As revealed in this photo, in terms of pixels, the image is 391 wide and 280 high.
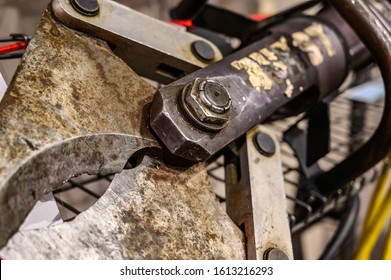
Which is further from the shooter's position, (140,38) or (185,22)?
(185,22)

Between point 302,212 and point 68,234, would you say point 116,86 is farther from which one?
point 302,212

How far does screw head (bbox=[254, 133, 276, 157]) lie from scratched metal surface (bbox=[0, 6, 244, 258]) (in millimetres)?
102

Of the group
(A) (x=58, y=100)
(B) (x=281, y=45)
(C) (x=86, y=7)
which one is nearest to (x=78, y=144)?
(A) (x=58, y=100)

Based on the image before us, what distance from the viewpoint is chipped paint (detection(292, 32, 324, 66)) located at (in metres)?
0.66

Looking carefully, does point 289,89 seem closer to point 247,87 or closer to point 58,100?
point 247,87

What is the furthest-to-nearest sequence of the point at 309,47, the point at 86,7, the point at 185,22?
1. the point at 185,22
2. the point at 309,47
3. the point at 86,7

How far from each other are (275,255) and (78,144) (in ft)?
0.73

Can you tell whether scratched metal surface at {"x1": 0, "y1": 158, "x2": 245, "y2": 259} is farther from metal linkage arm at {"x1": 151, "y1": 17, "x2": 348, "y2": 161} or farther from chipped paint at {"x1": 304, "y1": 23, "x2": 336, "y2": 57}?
chipped paint at {"x1": 304, "y1": 23, "x2": 336, "y2": 57}

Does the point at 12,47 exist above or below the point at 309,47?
below

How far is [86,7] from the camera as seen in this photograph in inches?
22.0

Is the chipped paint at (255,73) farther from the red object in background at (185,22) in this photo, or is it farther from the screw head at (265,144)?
the red object in background at (185,22)

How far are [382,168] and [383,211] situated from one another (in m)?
0.08

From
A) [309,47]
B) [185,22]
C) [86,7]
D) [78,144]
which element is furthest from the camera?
[185,22]

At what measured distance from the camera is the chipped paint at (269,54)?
0.62 meters
